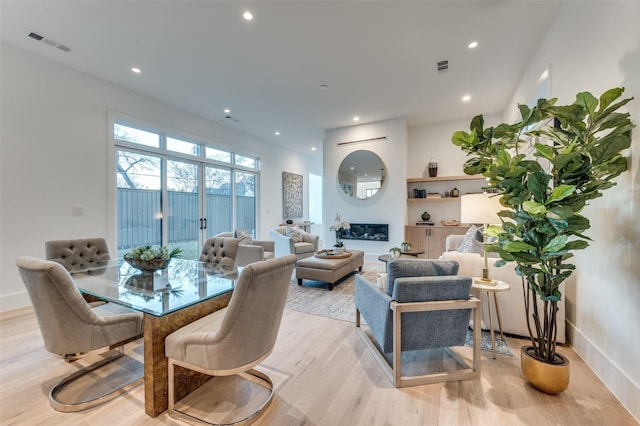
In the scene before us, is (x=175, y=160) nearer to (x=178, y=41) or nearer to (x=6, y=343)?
(x=178, y=41)

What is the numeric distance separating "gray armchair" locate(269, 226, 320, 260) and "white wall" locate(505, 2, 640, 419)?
13.4 ft

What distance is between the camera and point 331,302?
138 inches

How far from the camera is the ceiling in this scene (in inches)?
103

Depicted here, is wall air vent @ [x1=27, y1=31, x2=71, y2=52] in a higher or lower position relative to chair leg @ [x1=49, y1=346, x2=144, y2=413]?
higher

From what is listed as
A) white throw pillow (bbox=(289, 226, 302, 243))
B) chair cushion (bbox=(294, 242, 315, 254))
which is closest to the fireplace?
chair cushion (bbox=(294, 242, 315, 254))

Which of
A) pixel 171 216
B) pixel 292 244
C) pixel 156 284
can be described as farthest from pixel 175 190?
pixel 156 284

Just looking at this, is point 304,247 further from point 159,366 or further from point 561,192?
point 561,192

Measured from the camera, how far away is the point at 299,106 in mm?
5035

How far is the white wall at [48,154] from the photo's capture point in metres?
3.12

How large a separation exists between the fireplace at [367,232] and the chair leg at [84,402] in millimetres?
4814

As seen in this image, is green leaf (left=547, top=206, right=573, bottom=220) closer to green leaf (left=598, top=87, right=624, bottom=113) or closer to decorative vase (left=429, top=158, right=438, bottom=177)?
green leaf (left=598, top=87, right=624, bottom=113)

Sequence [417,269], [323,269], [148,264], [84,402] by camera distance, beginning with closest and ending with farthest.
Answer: [84,402] < [417,269] < [148,264] < [323,269]

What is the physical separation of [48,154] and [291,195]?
5.47 metres

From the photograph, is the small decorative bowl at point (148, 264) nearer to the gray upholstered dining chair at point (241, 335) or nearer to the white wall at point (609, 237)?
the gray upholstered dining chair at point (241, 335)
